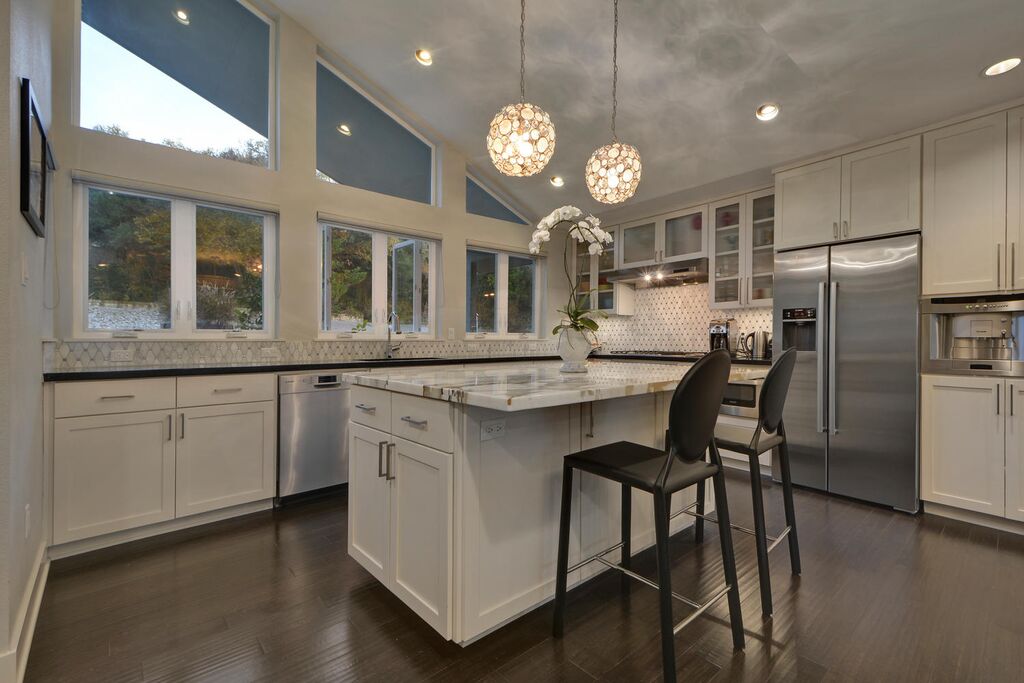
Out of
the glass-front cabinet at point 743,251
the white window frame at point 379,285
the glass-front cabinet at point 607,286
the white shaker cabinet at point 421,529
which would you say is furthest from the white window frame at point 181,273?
the glass-front cabinet at point 743,251

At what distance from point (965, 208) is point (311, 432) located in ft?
15.2

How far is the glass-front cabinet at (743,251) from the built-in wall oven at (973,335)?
1.16 meters

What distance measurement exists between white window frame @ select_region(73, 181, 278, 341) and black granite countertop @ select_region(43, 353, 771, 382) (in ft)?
0.81

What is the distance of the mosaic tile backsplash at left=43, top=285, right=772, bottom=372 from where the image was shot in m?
2.94

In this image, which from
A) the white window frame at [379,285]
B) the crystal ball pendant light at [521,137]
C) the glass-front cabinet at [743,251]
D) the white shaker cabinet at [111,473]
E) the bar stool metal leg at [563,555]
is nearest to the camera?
the bar stool metal leg at [563,555]

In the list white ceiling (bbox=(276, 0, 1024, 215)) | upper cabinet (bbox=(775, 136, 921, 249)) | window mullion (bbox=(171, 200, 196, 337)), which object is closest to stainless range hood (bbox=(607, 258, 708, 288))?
white ceiling (bbox=(276, 0, 1024, 215))

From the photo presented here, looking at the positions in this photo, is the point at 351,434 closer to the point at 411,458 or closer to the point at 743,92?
the point at 411,458

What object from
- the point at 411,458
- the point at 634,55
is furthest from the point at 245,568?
the point at 634,55

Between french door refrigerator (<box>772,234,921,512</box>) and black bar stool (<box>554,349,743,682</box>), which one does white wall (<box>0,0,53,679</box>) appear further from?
french door refrigerator (<box>772,234,921,512</box>)

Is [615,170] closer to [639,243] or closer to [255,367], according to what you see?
[255,367]

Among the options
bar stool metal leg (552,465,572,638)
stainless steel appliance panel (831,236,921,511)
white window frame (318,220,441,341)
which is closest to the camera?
bar stool metal leg (552,465,572,638)

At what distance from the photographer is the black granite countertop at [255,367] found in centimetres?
→ 250

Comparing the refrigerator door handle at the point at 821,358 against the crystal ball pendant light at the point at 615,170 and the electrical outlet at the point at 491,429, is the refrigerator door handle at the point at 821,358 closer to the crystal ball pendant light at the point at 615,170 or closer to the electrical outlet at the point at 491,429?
the crystal ball pendant light at the point at 615,170

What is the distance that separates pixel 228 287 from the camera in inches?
138
